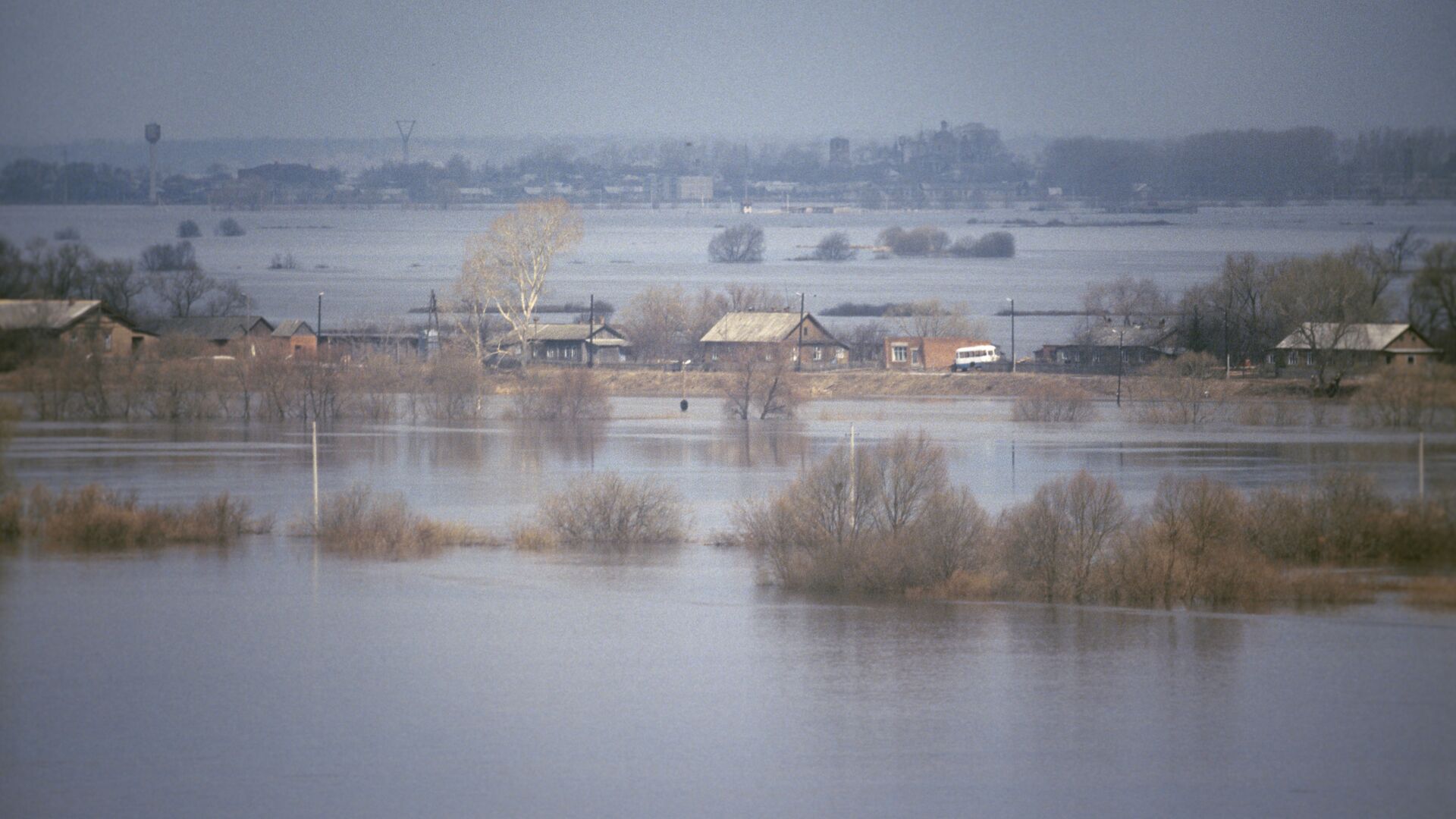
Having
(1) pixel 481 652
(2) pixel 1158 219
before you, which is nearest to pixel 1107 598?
(1) pixel 481 652

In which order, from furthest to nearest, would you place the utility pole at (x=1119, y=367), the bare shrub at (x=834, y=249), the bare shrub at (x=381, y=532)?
1. the bare shrub at (x=834, y=249)
2. the utility pole at (x=1119, y=367)
3. the bare shrub at (x=381, y=532)

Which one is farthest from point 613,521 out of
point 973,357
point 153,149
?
point 153,149

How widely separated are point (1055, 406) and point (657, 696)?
1066 inches

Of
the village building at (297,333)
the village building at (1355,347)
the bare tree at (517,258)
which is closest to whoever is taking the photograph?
the village building at (1355,347)

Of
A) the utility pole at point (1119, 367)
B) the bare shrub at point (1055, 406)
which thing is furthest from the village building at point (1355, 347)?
the bare shrub at point (1055, 406)

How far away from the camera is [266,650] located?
15.6 m

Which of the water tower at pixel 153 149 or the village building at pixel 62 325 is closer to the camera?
the village building at pixel 62 325

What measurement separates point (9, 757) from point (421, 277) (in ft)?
273

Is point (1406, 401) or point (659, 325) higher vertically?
point (659, 325)

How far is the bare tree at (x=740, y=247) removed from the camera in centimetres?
11238

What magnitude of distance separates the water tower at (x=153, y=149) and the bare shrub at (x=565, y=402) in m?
31.1

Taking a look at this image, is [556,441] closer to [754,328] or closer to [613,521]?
[613,521]

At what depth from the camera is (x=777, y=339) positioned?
5497 cm

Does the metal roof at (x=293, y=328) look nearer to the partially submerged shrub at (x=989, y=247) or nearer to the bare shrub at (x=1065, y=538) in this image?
the bare shrub at (x=1065, y=538)
